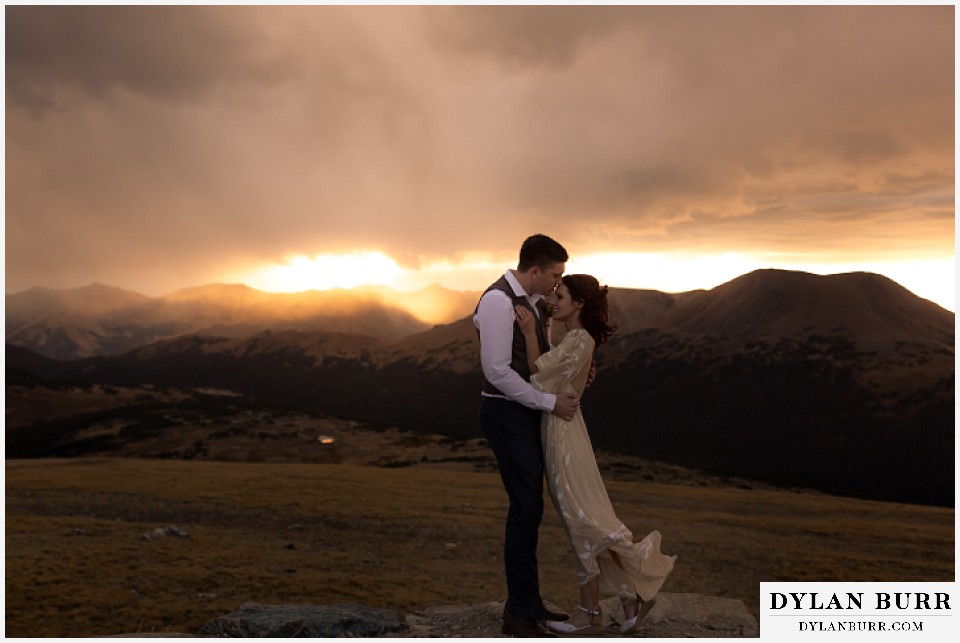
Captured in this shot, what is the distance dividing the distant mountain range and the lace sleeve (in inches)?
2448

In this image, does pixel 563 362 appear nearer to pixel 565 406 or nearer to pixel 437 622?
pixel 565 406

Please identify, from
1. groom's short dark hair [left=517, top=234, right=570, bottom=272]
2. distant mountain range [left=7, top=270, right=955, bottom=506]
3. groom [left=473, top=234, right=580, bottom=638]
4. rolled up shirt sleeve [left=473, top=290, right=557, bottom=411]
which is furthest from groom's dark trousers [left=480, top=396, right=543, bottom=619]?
distant mountain range [left=7, top=270, right=955, bottom=506]

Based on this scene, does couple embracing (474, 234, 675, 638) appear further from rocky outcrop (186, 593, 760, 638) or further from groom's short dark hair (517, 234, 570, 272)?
rocky outcrop (186, 593, 760, 638)

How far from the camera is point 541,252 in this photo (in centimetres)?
660

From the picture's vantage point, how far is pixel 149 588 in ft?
54.8

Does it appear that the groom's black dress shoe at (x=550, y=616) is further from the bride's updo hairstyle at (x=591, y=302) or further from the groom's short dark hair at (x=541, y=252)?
the groom's short dark hair at (x=541, y=252)

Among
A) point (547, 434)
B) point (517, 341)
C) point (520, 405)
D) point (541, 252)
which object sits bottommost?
point (547, 434)

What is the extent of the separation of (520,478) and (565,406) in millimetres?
724

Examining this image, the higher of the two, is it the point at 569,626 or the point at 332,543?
the point at 569,626

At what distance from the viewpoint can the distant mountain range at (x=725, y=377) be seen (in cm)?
9038

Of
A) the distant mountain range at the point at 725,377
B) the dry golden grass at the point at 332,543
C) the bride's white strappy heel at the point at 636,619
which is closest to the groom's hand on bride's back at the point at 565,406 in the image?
the bride's white strappy heel at the point at 636,619

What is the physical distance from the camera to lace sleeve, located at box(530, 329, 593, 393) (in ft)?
22.3

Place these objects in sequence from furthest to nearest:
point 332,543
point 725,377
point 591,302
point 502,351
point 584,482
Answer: point 725,377
point 332,543
point 584,482
point 591,302
point 502,351

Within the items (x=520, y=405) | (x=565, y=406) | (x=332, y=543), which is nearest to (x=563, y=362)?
(x=565, y=406)
